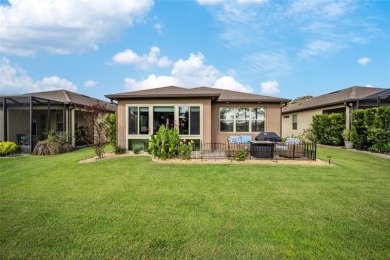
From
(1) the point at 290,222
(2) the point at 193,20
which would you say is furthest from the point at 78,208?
(2) the point at 193,20

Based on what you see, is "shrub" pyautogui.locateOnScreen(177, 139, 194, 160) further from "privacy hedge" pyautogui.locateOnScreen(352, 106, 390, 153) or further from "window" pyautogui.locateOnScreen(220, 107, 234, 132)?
"privacy hedge" pyautogui.locateOnScreen(352, 106, 390, 153)

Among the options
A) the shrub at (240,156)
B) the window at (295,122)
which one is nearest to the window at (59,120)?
the shrub at (240,156)

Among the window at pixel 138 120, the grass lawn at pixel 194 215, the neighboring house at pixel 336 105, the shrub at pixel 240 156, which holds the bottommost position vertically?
the grass lawn at pixel 194 215

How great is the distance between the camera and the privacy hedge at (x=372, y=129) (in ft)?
39.3

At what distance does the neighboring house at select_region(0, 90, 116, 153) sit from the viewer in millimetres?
14602

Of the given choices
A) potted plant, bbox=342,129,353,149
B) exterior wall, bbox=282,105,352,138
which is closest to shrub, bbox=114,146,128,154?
potted plant, bbox=342,129,353,149

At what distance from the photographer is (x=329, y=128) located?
16625 mm

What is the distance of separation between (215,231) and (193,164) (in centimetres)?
550

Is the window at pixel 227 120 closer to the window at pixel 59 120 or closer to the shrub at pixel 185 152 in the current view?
the shrub at pixel 185 152

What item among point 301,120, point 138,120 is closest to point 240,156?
point 138,120

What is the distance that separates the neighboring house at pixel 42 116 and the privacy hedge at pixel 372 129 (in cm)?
1663

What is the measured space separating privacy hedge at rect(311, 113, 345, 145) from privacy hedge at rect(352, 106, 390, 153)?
172 cm

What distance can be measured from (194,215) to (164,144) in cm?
622

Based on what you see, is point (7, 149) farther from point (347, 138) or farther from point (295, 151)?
point (347, 138)
